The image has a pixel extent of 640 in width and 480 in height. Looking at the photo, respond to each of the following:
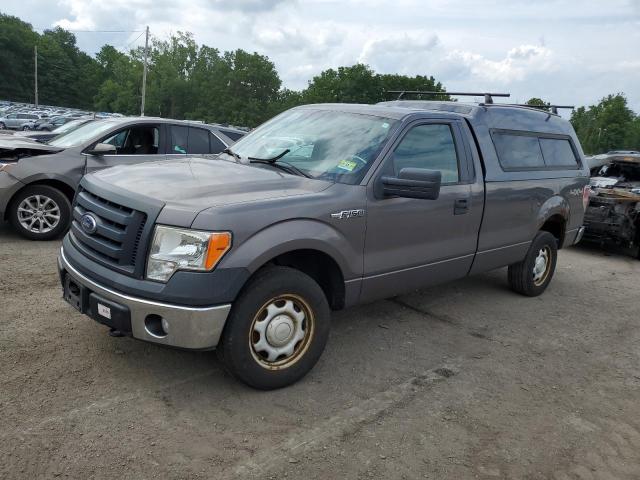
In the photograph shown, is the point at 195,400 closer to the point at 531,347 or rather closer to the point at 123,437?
the point at 123,437

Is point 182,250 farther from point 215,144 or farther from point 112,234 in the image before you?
point 215,144

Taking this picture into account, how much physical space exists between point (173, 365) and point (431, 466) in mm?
1848

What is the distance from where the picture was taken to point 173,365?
3.83 metres

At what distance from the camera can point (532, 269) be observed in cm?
604

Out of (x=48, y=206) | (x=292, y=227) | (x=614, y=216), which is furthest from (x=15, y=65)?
(x=292, y=227)

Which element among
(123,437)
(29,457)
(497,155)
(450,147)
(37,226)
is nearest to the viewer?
(29,457)

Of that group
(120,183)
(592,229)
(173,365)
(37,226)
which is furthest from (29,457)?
(592,229)

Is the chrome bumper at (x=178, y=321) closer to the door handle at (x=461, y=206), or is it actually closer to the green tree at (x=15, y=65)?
the door handle at (x=461, y=206)

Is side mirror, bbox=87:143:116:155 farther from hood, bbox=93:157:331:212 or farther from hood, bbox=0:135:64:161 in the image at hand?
hood, bbox=93:157:331:212

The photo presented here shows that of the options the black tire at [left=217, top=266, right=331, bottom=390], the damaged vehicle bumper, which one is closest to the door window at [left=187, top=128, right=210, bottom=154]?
the black tire at [left=217, top=266, right=331, bottom=390]

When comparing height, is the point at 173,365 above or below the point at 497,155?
below

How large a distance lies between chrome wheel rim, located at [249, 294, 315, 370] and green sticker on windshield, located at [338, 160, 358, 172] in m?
1.04

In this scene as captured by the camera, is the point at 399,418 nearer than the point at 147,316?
No

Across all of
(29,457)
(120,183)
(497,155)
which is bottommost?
(29,457)
